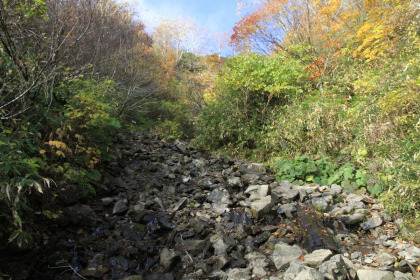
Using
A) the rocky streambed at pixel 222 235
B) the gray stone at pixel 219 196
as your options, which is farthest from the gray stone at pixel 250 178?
the gray stone at pixel 219 196

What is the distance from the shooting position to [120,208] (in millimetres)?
4094

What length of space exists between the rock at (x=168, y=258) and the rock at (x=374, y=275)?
212cm

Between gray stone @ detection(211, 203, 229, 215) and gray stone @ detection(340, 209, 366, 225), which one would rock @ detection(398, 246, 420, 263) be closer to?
gray stone @ detection(340, 209, 366, 225)

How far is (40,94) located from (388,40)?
8.93m

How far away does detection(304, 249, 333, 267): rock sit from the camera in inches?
105

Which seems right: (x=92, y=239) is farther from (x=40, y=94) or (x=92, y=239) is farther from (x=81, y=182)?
(x=40, y=94)

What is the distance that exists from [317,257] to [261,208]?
1.41 metres

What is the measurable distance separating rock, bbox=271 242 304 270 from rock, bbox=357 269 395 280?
0.67 metres

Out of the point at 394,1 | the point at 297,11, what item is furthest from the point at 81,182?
the point at 297,11

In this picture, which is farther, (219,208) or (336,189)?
(336,189)

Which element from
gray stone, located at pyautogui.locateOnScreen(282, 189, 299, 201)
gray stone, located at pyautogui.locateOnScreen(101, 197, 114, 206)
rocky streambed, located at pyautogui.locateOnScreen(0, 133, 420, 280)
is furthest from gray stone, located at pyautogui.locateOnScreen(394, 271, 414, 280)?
gray stone, located at pyautogui.locateOnScreen(101, 197, 114, 206)

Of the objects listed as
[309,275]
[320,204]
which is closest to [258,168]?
[320,204]

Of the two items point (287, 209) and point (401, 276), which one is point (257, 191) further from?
point (401, 276)

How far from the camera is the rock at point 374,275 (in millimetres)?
2449
